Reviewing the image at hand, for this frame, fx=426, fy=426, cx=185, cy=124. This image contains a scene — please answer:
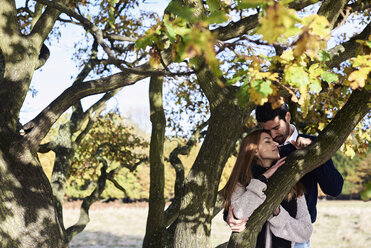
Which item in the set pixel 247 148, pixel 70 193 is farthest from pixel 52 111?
pixel 70 193

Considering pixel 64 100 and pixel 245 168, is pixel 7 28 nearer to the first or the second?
pixel 64 100

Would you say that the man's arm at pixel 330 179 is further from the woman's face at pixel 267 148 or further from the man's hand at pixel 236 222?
the man's hand at pixel 236 222

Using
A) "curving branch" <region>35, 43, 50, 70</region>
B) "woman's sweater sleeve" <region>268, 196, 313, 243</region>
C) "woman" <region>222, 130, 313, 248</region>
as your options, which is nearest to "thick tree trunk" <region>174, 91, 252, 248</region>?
"woman" <region>222, 130, 313, 248</region>

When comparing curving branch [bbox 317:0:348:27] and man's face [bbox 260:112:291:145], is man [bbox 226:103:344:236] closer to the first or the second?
man's face [bbox 260:112:291:145]

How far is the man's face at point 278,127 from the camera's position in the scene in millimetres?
4254

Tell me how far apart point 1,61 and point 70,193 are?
18.1m

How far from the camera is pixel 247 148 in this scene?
4.13 meters

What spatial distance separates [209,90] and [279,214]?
1.62 metres

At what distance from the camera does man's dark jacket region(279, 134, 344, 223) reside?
4.04 m

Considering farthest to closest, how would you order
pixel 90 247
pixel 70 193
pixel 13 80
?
pixel 70 193, pixel 90 247, pixel 13 80

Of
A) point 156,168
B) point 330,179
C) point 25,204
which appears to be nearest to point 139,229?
point 156,168

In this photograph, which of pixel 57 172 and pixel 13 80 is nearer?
pixel 13 80

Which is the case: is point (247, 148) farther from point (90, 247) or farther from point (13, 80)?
point (90, 247)

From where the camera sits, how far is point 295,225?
13.2 ft
